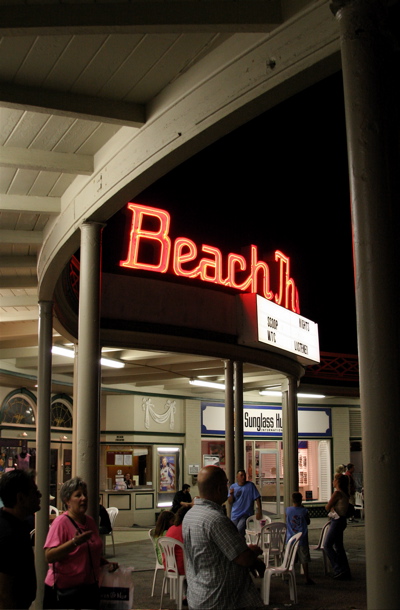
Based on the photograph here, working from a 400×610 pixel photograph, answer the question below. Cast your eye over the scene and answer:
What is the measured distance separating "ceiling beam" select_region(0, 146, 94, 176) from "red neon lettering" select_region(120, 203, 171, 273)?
14.6 ft

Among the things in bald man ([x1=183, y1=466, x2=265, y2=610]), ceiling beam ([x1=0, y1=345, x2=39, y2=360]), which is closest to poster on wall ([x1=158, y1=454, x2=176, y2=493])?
ceiling beam ([x1=0, y1=345, x2=39, y2=360])

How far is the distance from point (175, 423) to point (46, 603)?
63.0 ft

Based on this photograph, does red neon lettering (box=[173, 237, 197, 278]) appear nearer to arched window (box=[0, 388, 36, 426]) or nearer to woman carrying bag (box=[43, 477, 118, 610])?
woman carrying bag (box=[43, 477, 118, 610])

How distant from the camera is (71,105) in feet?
17.4

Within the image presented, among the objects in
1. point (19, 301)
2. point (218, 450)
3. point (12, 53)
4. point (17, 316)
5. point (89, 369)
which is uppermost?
point (12, 53)

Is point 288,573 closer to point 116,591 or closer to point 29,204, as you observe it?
point 116,591

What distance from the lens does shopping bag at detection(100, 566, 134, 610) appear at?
5008mm

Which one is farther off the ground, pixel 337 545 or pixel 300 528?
pixel 300 528

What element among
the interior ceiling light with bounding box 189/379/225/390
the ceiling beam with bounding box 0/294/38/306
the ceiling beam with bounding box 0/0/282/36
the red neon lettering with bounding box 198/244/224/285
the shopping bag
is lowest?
the shopping bag

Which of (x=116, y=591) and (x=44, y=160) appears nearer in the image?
(x=116, y=591)

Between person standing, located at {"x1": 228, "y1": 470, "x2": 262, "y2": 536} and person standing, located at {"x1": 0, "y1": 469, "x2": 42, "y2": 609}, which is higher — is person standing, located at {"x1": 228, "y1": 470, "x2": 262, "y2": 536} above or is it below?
below

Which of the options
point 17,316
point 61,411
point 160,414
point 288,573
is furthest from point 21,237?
point 160,414

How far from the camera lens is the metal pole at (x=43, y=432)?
9172mm

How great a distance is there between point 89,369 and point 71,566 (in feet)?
7.08
